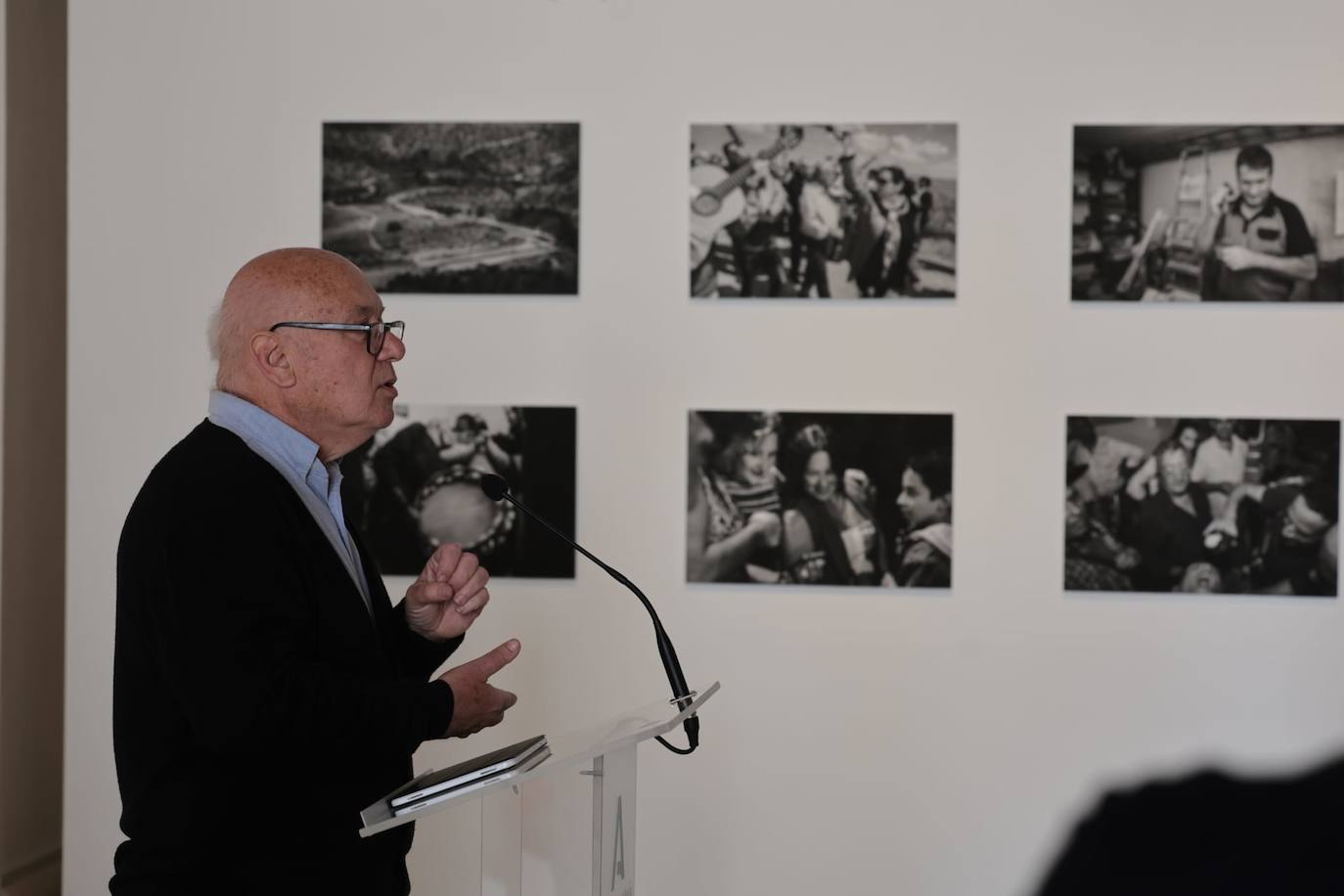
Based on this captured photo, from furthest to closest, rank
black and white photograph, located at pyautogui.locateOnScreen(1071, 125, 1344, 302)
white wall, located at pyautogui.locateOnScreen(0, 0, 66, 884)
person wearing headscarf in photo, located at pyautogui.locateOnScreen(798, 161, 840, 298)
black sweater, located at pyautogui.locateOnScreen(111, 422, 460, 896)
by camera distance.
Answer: white wall, located at pyautogui.locateOnScreen(0, 0, 66, 884), person wearing headscarf in photo, located at pyautogui.locateOnScreen(798, 161, 840, 298), black and white photograph, located at pyautogui.locateOnScreen(1071, 125, 1344, 302), black sweater, located at pyautogui.locateOnScreen(111, 422, 460, 896)

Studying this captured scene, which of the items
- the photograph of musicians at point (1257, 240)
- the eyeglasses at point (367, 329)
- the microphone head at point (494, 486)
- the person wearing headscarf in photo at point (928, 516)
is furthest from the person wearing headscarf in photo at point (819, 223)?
the eyeglasses at point (367, 329)

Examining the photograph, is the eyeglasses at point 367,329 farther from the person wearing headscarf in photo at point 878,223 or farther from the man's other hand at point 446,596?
the person wearing headscarf in photo at point 878,223

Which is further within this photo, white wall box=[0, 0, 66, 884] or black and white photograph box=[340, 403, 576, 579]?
white wall box=[0, 0, 66, 884]

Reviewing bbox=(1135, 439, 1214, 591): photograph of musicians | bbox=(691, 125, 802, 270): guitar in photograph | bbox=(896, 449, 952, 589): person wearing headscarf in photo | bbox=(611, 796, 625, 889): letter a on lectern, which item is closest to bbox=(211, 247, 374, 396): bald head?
bbox=(611, 796, 625, 889): letter a on lectern

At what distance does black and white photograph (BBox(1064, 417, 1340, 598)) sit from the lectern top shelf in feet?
4.82

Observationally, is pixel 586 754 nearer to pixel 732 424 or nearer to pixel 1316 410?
pixel 732 424

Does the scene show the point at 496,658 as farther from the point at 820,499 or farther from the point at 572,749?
the point at 820,499

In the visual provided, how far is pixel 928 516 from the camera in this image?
332 centimetres

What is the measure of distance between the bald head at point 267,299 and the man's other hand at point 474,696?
0.56 metres

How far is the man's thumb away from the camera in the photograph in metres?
2.07

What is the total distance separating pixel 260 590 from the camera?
1819 mm

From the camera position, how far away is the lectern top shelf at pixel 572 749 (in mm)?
1577

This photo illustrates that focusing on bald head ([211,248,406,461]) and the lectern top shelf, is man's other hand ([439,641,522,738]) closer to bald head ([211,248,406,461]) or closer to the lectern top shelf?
the lectern top shelf

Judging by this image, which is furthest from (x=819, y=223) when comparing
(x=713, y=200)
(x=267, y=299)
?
(x=267, y=299)
